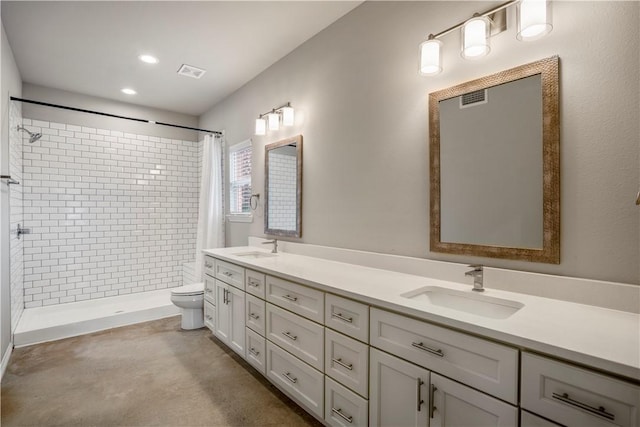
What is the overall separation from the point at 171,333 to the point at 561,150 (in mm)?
3492

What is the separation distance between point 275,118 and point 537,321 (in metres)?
2.58

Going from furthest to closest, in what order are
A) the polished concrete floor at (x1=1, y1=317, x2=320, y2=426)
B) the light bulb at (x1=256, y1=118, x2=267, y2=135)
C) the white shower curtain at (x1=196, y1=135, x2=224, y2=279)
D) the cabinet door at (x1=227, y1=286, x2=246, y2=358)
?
the white shower curtain at (x1=196, y1=135, x2=224, y2=279), the light bulb at (x1=256, y1=118, x2=267, y2=135), the cabinet door at (x1=227, y1=286, x2=246, y2=358), the polished concrete floor at (x1=1, y1=317, x2=320, y2=426)

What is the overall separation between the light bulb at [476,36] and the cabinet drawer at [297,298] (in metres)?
1.47

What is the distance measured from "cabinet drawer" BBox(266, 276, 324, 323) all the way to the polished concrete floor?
648mm

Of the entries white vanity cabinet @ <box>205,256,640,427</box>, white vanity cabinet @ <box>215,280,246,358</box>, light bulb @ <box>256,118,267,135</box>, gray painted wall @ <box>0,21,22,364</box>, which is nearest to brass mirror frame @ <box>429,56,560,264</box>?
white vanity cabinet @ <box>205,256,640,427</box>

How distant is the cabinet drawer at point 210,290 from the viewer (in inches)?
113

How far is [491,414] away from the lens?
1.06 meters

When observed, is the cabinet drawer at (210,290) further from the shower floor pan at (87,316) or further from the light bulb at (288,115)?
the light bulb at (288,115)

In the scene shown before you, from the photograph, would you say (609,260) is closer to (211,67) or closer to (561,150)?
(561,150)

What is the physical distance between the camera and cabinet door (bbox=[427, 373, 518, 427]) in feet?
3.39

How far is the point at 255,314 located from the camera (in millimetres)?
2248

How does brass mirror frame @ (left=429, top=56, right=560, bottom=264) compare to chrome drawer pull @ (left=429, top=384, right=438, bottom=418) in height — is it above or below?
above

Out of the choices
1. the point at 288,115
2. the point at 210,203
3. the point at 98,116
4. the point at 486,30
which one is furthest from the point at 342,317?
the point at 98,116

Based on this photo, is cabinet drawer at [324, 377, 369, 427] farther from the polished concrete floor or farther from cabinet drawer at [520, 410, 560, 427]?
cabinet drawer at [520, 410, 560, 427]
